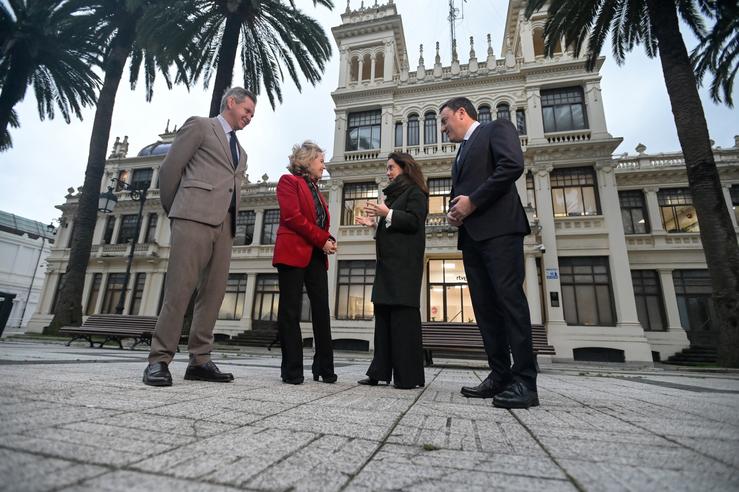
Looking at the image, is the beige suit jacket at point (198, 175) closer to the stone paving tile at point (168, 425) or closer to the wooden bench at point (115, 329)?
the stone paving tile at point (168, 425)

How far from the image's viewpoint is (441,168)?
17453 millimetres

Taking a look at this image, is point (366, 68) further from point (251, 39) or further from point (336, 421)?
point (336, 421)

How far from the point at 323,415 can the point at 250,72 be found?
49.8 ft

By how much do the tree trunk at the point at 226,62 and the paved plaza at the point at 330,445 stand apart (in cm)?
1125

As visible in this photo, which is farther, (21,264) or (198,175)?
(21,264)

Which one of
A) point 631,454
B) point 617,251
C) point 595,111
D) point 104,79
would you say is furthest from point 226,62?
point 617,251

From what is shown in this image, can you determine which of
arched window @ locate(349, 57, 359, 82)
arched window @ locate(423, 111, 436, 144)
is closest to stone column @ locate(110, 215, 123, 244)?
arched window @ locate(349, 57, 359, 82)

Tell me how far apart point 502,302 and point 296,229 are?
5.91 feet

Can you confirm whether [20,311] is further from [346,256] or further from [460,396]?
[460,396]

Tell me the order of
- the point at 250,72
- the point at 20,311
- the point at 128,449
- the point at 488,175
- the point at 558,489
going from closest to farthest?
the point at 558,489
the point at 128,449
the point at 488,175
the point at 250,72
the point at 20,311

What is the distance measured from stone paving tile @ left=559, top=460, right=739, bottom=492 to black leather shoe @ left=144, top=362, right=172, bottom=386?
2.29 meters

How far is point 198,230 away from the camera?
2699mm

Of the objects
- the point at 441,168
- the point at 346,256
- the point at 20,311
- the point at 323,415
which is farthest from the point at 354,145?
the point at 20,311

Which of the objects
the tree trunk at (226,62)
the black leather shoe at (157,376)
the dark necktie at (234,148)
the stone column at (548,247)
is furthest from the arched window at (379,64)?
the black leather shoe at (157,376)
